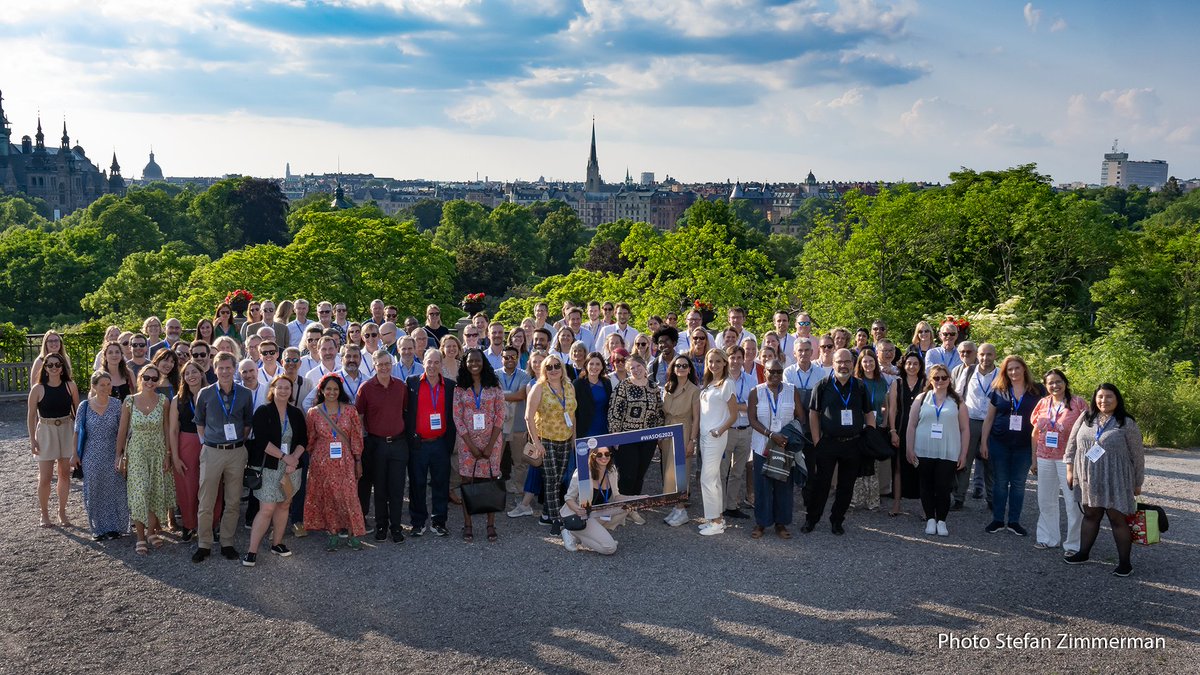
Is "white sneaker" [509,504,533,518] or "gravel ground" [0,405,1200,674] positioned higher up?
"white sneaker" [509,504,533,518]

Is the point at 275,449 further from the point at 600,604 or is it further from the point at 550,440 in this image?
the point at 600,604

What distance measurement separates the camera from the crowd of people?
27.3 feet

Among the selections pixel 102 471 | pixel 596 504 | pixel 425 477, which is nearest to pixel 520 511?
pixel 425 477

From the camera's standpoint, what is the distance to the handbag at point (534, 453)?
9211 millimetres

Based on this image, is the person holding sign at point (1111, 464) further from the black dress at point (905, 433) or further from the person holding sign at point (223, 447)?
the person holding sign at point (223, 447)

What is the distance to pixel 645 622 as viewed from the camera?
23.4 ft

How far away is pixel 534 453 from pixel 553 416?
459mm

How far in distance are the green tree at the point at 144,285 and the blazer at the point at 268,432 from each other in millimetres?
41110

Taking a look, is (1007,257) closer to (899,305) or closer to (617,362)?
(899,305)

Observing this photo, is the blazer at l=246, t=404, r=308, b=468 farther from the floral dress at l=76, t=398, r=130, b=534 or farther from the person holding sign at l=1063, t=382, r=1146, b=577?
the person holding sign at l=1063, t=382, r=1146, b=577

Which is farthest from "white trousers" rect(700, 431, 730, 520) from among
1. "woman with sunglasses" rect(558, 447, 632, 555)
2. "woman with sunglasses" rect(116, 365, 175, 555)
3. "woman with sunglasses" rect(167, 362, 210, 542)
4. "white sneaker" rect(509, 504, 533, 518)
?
"woman with sunglasses" rect(116, 365, 175, 555)

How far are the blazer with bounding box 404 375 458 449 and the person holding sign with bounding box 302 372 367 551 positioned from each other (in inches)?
18.5

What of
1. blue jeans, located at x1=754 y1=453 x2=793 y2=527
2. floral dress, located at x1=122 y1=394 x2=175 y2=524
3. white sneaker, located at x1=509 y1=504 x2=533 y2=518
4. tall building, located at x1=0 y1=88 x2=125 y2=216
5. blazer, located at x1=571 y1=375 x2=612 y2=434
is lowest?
white sneaker, located at x1=509 y1=504 x2=533 y2=518

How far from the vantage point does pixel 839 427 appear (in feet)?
29.5
